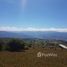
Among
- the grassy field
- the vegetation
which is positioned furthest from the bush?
the grassy field

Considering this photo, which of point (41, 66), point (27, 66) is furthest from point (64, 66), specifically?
point (27, 66)

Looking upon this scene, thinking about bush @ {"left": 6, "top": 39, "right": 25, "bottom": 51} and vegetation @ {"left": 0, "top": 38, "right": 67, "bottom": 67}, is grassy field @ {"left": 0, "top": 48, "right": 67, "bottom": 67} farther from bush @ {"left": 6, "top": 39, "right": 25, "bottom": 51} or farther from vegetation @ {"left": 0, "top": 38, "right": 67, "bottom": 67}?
bush @ {"left": 6, "top": 39, "right": 25, "bottom": 51}

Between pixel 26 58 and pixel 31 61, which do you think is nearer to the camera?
pixel 31 61

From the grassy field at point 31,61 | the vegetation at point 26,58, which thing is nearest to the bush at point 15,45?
the vegetation at point 26,58

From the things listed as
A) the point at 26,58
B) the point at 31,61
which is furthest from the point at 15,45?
the point at 31,61

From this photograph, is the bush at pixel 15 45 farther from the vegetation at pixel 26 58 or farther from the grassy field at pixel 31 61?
the grassy field at pixel 31 61

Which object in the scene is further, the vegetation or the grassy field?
the vegetation

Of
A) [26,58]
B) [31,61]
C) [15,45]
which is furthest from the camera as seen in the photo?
[15,45]

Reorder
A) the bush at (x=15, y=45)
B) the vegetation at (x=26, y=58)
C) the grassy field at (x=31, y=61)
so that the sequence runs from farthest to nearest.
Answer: the bush at (x=15, y=45) < the vegetation at (x=26, y=58) < the grassy field at (x=31, y=61)

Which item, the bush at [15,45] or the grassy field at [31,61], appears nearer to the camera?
the grassy field at [31,61]

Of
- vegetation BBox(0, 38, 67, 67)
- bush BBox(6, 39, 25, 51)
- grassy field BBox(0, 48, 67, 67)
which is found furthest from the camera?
bush BBox(6, 39, 25, 51)

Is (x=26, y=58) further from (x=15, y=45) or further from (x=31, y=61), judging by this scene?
(x=15, y=45)
